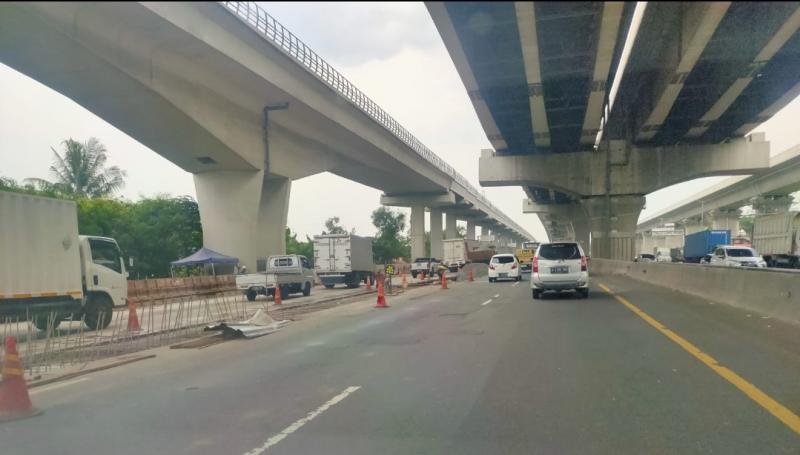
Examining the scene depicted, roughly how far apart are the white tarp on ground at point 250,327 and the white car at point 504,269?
2266 cm

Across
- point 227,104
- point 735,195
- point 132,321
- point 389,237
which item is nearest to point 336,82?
point 227,104

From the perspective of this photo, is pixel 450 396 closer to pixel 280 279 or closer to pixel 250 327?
pixel 250 327

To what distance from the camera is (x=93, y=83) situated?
16.2 metres

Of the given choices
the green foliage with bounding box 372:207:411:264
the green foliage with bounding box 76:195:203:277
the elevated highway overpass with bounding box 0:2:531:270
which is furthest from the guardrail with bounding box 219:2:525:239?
the green foliage with bounding box 372:207:411:264

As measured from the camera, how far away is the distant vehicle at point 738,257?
3244cm

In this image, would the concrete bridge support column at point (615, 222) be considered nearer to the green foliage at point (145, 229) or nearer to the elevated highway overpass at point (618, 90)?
the elevated highway overpass at point (618, 90)

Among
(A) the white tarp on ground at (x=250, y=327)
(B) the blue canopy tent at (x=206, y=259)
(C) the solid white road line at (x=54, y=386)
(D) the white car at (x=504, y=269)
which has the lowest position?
(C) the solid white road line at (x=54, y=386)

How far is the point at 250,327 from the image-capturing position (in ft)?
48.7

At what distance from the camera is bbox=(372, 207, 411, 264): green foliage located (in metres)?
102

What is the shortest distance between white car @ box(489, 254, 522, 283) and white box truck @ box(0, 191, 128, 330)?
23.8m

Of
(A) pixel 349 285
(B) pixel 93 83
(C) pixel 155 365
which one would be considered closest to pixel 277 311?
(B) pixel 93 83

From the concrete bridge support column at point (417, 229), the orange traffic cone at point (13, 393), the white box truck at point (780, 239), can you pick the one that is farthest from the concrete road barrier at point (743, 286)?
the concrete bridge support column at point (417, 229)

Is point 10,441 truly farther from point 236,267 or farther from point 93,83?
point 236,267

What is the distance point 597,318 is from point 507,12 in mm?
12677
